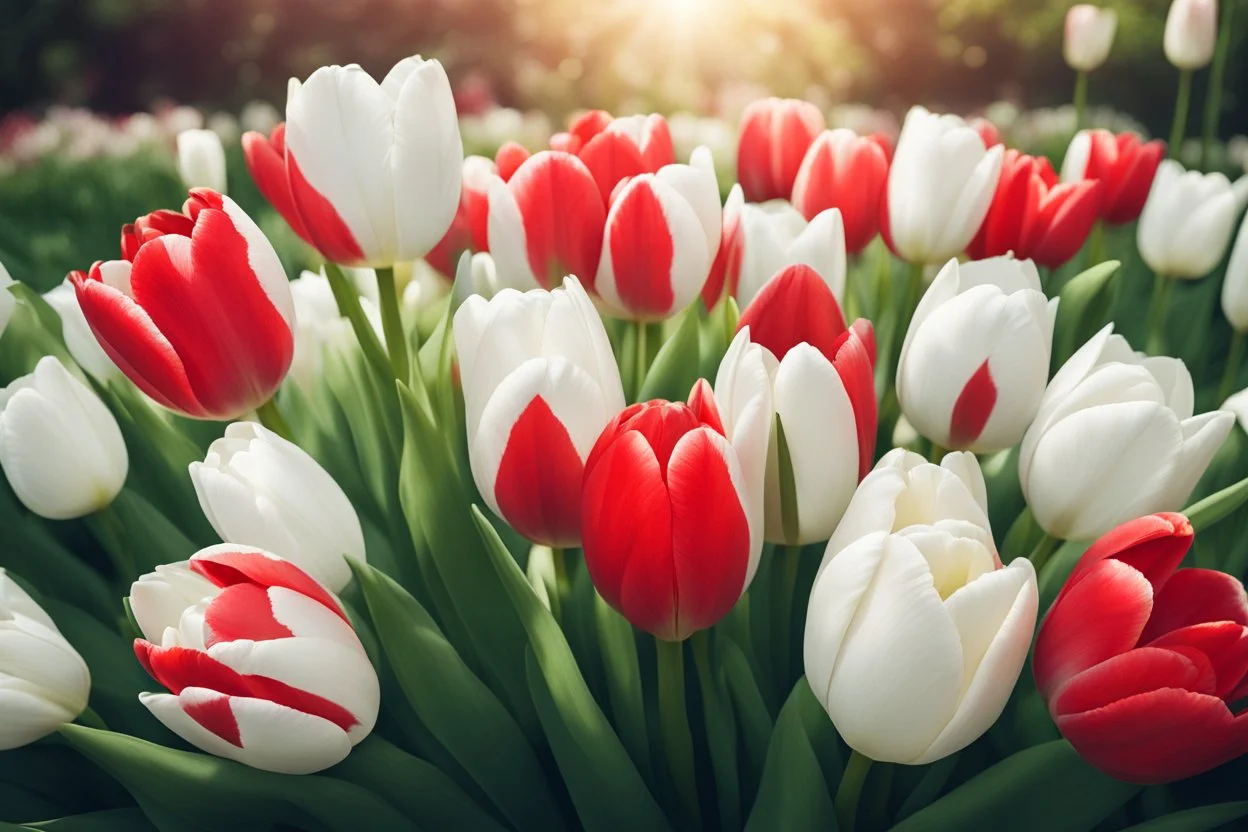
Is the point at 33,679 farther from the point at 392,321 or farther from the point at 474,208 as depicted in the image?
the point at 474,208

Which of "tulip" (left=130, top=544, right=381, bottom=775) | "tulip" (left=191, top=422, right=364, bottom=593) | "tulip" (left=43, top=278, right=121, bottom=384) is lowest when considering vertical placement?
"tulip" (left=130, top=544, right=381, bottom=775)

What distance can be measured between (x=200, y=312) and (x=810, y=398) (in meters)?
0.37

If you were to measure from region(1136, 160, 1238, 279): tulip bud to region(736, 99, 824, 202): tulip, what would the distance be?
40 cm

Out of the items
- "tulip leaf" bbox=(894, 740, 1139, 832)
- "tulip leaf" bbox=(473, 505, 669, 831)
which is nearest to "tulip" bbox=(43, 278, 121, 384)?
"tulip leaf" bbox=(473, 505, 669, 831)

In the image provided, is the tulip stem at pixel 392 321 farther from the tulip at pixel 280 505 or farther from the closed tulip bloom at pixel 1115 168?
the closed tulip bloom at pixel 1115 168

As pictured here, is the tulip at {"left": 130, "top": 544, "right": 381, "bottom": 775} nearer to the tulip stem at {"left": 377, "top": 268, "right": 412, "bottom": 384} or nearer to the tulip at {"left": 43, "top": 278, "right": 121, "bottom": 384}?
the tulip stem at {"left": 377, "top": 268, "right": 412, "bottom": 384}

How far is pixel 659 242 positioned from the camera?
0.76m

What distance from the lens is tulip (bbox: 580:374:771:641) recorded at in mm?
516

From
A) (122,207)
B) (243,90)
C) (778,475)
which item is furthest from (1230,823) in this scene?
(243,90)

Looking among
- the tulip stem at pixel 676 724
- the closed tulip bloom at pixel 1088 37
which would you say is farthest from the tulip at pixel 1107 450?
the closed tulip bloom at pixel 1088 37

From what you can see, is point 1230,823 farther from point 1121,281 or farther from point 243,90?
point 243,90

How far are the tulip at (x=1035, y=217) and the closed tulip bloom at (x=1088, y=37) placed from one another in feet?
3.30

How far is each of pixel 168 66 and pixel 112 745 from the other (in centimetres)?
840

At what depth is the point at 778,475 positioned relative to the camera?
61 cm
